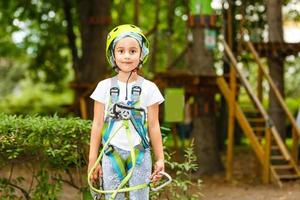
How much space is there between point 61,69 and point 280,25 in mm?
9653

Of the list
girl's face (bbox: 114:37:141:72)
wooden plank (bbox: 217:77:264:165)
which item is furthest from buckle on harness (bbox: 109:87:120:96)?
wooden plank (bbox: 217:77:264:165)

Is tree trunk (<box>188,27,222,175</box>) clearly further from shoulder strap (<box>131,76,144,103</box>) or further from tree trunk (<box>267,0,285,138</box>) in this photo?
shoulder strap (<box>131,76,144,103</box>)

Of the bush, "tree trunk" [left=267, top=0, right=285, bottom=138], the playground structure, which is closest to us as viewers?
the bush

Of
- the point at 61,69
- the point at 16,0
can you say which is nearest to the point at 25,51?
the point at 61,69

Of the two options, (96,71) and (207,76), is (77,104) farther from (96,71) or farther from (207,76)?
(207,76)

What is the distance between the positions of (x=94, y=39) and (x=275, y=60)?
4.69 m

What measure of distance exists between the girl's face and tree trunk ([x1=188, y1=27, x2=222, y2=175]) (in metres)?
7.95

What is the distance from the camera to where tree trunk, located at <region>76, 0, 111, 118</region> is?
15.2 meters

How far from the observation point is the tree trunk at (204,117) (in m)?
12.3

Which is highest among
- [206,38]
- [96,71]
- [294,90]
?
[206,38]

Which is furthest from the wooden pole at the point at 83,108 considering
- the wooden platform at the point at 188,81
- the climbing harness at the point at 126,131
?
the climbing harness at the point at 126,131

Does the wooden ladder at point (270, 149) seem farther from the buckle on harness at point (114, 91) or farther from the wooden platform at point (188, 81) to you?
the buckle on harness at point (114, 91)

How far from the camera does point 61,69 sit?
20453mm

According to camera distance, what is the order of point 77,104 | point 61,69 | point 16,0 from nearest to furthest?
point 77,104
point 16,0
point 61,69
